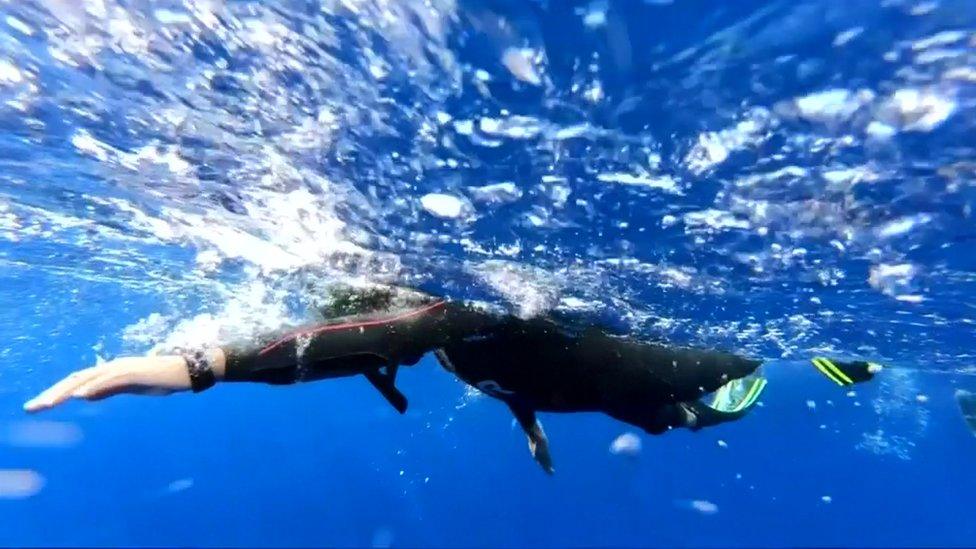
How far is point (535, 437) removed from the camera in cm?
895

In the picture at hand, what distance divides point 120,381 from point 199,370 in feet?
1.83

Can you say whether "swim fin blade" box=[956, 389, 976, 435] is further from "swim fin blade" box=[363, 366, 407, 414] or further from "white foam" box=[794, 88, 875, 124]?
"swim fin blade" box=[363, 366, 407, 414]

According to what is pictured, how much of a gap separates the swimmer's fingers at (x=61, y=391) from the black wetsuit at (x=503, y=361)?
964 mm

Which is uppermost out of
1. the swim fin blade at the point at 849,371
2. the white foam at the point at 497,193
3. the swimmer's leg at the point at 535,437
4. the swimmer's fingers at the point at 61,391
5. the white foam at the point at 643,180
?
the white foam at the point at 643,180

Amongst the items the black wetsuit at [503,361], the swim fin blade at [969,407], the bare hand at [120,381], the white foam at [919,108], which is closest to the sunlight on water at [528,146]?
the white foam at [919,108]

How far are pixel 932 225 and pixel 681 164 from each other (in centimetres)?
315

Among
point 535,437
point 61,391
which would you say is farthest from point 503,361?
point 61,391

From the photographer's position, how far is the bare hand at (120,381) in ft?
13.5

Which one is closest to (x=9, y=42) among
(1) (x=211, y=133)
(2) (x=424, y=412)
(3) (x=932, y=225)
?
(1) (x=211, y=133)

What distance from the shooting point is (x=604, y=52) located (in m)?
4.43

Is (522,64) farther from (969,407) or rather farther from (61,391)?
(969,407)

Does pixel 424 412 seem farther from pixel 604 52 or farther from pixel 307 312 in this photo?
pixel 604 52

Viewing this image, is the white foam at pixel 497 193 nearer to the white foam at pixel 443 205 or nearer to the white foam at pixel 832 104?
the white foam at pixel 443 205

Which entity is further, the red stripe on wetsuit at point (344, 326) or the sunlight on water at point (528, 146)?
the red stripe on wetsuit at point (344, 326)
